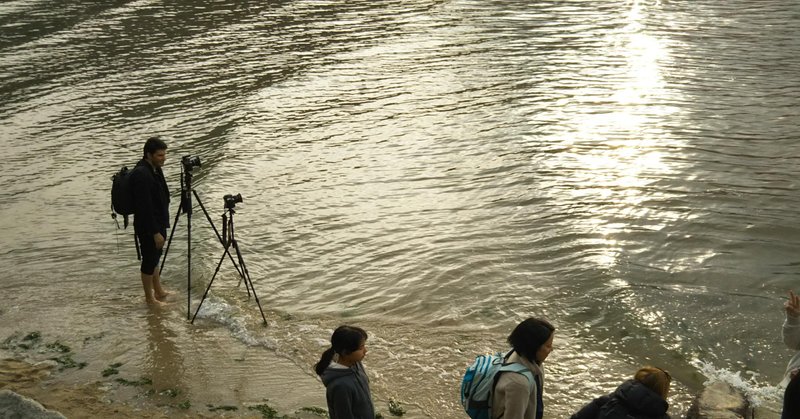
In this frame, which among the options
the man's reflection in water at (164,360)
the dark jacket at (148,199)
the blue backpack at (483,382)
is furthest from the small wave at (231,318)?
the blue backpack at (483,382)

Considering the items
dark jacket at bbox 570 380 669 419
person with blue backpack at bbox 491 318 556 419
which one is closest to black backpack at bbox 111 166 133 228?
person with blue backpack at bbox 491 318 556 419

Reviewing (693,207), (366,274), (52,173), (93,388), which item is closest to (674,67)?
(693,207)

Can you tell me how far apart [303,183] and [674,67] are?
788cm

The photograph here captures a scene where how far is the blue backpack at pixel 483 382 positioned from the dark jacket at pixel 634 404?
435mm

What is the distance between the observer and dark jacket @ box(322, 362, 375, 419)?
15.6 feet

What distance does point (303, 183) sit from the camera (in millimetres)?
12211

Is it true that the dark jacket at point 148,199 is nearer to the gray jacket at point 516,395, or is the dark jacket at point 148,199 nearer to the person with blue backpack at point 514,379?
the person with blue backpack at point 514,379

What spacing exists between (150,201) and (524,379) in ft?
15.3

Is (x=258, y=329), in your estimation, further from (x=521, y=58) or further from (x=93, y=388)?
(x=521, y=58)

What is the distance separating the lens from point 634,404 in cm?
446

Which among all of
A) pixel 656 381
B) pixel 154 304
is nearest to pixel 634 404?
pixel 656 381

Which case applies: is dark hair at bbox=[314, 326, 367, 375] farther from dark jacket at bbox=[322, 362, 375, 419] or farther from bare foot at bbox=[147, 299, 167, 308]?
bare foot at bbox=[147, 299, 167, 308]

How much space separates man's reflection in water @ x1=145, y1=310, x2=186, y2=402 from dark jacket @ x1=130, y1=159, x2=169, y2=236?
86cm

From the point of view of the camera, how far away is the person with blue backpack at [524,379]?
15.0ft
